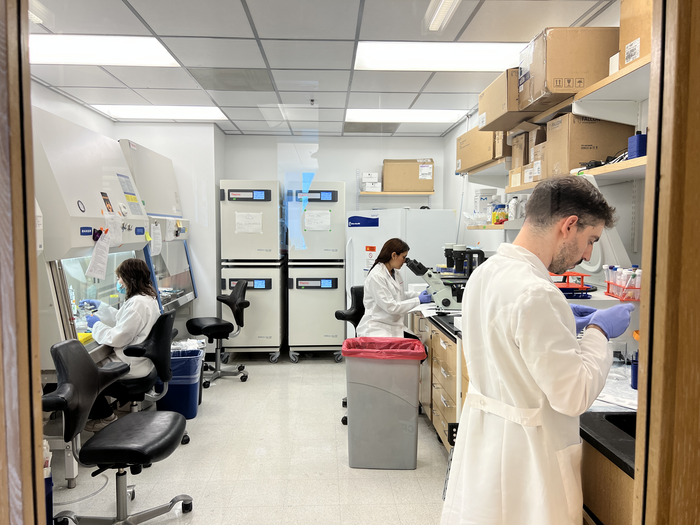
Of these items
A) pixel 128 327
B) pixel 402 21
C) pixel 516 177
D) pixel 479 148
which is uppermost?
pixel 402 21

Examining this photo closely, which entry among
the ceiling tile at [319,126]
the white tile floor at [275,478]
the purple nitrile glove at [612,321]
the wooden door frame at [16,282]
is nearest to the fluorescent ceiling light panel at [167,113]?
the ceiling tile at [319,126]

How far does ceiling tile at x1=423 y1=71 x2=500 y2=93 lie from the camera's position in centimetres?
309

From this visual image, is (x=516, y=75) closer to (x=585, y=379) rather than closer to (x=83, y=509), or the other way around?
(x=585, y=379)

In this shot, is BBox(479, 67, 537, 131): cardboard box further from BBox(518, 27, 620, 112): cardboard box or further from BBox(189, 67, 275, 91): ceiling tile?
BBox(189, 67, 275, 91): ceiling tile

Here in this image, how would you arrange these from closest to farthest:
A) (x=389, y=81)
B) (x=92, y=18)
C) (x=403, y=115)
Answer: (x=92, y=18) → (x=389, y=81) → (x=403, y=115)

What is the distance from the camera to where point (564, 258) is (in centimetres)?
117

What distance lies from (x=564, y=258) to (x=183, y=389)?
2.88 metres

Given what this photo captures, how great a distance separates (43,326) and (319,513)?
64.9 inches

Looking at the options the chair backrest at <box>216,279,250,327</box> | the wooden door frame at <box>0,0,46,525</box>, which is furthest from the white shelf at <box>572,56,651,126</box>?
the chair backrest at <box>216,279,250,327</box>

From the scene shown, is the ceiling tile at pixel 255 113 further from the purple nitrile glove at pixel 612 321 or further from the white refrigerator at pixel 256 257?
the purple nitrile glove at pixel 612 321

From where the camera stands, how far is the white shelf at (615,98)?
5.50 ft

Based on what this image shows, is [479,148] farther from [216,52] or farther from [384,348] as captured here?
[216,52]

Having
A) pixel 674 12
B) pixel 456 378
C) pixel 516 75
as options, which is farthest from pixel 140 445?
pixel 516 75

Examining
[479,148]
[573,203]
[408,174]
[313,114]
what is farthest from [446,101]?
Answer: [573,203]
